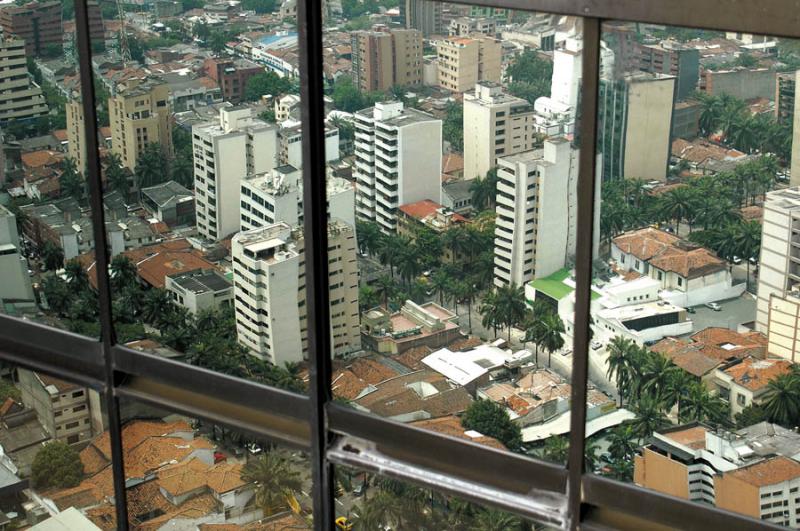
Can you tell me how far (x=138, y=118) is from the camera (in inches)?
→ 89.0

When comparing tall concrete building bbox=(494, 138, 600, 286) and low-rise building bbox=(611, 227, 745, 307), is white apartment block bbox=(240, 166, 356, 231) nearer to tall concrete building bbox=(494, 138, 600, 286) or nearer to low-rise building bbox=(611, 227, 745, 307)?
tall concrete building bbox=(494, 138, 600, 286)

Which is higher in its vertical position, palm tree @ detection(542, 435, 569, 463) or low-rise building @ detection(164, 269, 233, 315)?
low-rise building @ detection(164, 269, 233, 315)

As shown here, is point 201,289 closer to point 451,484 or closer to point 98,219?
point 98,219

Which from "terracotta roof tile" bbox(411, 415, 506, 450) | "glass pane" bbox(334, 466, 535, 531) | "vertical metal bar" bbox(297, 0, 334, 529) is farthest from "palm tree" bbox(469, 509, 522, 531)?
"vertical metal bar" bbox(297, 0, 334, 529)

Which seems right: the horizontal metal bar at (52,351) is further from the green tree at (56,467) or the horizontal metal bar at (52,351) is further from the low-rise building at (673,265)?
the low-rise building at (673,265)

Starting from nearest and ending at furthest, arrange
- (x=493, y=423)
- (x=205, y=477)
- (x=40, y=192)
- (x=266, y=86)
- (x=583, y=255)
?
(x=583, y=255), (x=493, y=423), (x=266, y=86), (x=205, y=477), (x=40, y=192)

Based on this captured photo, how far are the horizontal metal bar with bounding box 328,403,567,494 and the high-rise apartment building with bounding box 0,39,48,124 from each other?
1.09m

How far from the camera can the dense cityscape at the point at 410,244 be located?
1.65m

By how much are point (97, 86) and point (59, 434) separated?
82 cm

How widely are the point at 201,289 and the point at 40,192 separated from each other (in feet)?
1.64

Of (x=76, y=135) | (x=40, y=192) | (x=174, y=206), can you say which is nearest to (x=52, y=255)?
(x=40, y=192)

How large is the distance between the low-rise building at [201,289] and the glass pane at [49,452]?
1.02ft

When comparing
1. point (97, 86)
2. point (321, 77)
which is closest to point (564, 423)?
point (321, 77)

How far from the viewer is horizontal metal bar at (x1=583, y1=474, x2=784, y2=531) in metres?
1.58
